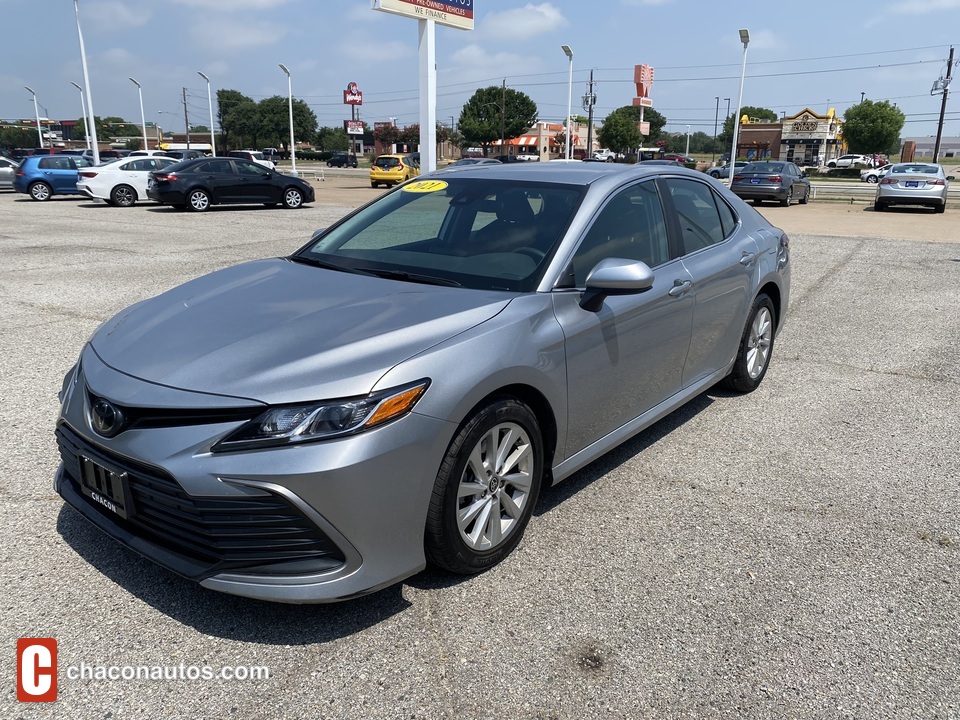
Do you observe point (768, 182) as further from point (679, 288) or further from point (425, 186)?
point (425, 186)

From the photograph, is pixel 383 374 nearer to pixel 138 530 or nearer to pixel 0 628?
pixel 138 530

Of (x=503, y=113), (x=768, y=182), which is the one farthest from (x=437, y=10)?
(x=503, y=113)

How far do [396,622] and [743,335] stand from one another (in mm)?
3320

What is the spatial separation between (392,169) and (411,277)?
32.4 metres

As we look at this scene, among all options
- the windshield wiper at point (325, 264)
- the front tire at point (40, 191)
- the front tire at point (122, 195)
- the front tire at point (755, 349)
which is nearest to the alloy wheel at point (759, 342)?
the front tire at point (755, 349)

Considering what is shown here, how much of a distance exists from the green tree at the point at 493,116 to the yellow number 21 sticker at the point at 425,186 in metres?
81.5

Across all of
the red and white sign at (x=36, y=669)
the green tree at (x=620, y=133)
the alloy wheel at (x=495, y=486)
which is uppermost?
the green tree at (x=620, y=133)

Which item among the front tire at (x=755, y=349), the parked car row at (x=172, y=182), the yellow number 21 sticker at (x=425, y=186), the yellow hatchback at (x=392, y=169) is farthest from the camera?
the yellow hatchback at (x=392, y=169)

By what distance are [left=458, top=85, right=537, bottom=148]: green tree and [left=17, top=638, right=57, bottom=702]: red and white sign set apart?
83.9m

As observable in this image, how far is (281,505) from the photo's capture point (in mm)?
2416

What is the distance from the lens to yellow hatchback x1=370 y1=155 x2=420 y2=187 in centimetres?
3431

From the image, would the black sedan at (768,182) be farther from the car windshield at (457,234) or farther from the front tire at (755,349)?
the car windshield at (457,234)

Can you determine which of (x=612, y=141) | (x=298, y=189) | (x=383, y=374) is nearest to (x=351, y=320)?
(x=383, y=374)

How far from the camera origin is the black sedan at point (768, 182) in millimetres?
26234
